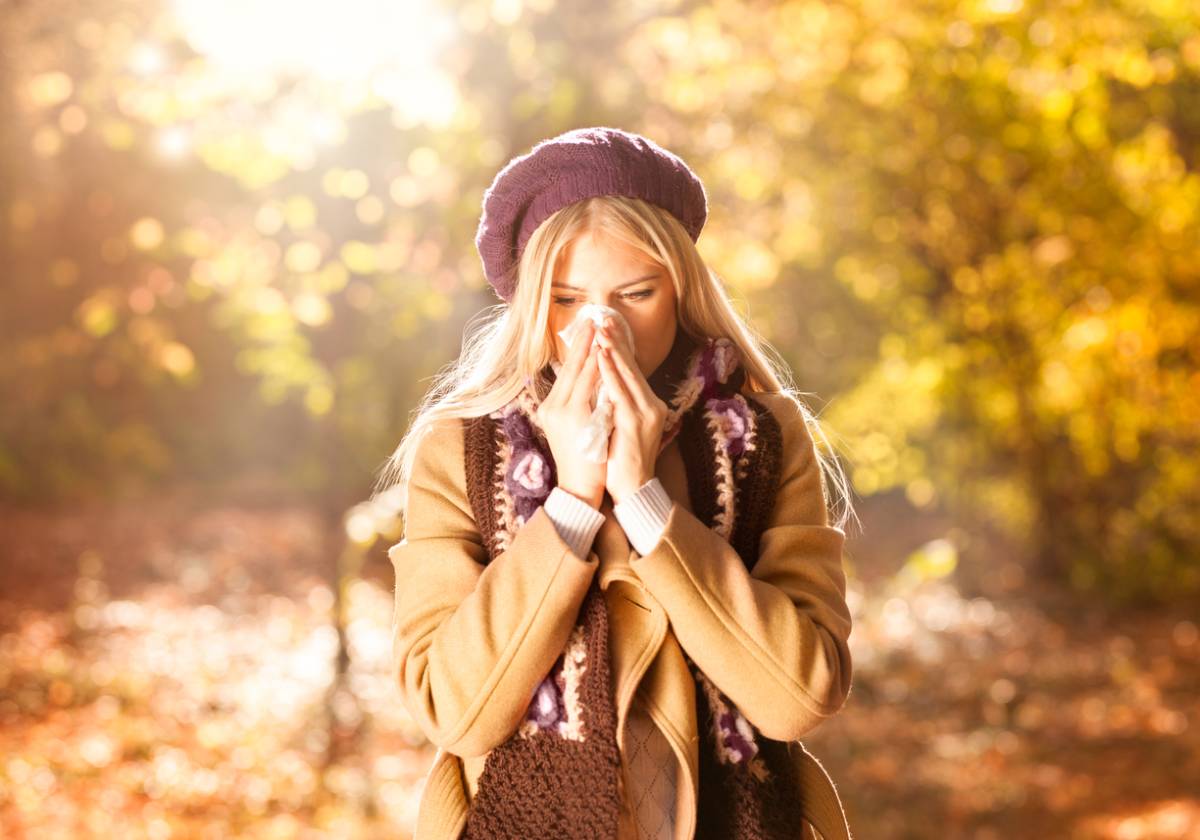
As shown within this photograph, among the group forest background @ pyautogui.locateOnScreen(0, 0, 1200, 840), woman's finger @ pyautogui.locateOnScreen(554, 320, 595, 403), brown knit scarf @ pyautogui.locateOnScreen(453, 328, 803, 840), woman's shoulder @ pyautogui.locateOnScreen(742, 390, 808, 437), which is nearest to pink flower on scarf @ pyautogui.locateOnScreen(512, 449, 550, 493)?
brown knit scarf @ pyautogui.locateOnScreen(453, 328, 803, 840)

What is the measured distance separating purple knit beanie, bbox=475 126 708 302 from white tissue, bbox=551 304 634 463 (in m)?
0.17

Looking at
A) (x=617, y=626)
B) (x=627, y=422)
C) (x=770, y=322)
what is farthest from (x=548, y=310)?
(x=770, y=322)

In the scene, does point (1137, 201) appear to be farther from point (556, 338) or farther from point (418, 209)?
point (556, 338)

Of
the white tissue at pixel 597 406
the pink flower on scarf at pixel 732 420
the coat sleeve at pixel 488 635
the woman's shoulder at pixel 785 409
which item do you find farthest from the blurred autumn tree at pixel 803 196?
the coat sleeve at pixel 488 635

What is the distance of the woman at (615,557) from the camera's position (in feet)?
5.43

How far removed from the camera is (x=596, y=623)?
5.61 ft

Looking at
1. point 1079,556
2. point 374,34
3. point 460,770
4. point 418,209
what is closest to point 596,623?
point 460,770

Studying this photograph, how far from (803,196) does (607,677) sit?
246 inches

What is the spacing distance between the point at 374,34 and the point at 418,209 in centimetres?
111

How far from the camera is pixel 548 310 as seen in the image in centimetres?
182

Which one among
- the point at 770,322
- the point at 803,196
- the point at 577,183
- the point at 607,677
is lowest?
the point at 770,322

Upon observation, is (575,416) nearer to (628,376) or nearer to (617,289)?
(628,376)

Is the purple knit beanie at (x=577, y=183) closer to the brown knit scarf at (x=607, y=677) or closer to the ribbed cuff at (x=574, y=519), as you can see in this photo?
the brown knit scarf at (x=607, y=677)

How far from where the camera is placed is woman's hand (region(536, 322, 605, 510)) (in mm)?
1693
